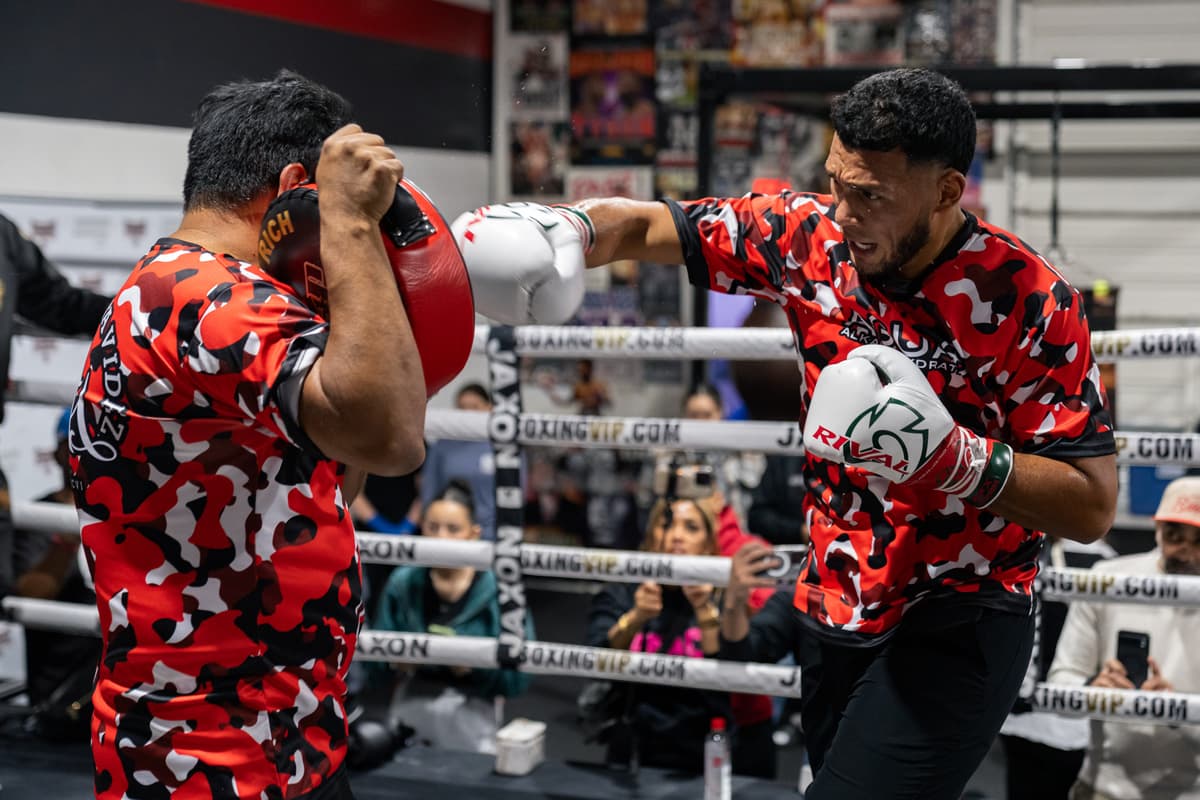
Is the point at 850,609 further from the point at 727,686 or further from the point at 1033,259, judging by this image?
the point at 727,686

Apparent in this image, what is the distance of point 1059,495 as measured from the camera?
1.79m

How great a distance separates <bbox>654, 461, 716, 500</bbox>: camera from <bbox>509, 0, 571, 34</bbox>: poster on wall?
5198mm

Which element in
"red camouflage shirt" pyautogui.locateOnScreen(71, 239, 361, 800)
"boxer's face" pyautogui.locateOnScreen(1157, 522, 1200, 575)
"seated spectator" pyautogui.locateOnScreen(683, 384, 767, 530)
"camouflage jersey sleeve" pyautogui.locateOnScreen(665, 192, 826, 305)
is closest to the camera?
"red camouflage shirt" pyautogui.locateOnScreen(71, 239, 361, 800)

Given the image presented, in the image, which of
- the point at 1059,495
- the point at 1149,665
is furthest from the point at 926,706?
the point at 1149,665

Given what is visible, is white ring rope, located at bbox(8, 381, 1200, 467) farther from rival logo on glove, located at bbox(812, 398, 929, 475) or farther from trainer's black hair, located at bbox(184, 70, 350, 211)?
trainer's black hair, located at bbox(184, 70, 350, 211)

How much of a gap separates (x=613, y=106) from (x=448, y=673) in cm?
506

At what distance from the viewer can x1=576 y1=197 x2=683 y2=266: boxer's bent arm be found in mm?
2109

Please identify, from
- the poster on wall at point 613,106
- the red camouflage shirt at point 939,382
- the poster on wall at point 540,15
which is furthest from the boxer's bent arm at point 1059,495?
the poster on wall at point 540,15

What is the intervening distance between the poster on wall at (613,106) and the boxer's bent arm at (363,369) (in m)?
Result: 6.54

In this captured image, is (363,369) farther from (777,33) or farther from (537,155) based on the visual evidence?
(537,155)

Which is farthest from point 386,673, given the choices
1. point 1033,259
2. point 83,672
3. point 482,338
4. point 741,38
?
point 741,38

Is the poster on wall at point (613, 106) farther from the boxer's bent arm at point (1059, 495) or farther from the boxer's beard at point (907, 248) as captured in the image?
the boxer's bent arm at point (1059, 495)

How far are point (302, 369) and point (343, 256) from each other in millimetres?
132

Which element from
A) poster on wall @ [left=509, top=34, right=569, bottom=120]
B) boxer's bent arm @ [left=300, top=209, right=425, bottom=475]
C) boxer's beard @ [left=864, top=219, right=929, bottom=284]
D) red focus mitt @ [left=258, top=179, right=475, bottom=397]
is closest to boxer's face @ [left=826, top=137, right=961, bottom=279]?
boxer's beard @ [left=864, top=219, right=929, bottom=284]
